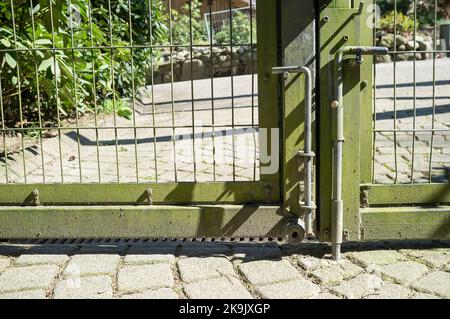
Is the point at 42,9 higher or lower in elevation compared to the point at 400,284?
higher

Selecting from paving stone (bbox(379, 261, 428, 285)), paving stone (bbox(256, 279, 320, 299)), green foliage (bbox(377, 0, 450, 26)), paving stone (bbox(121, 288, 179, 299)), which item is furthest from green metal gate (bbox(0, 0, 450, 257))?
green foliage (bbox(377, 0, 450, 26))

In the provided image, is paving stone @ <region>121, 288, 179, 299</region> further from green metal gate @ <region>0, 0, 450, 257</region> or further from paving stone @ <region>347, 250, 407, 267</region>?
paving stone @ <region>347, 250, 407, 267</region>

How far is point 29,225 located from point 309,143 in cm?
183

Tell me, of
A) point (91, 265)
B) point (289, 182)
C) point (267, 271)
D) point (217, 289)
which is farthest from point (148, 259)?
point (289, 182)

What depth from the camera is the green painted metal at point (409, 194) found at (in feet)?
12.2

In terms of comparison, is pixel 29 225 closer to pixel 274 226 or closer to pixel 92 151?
pixel 274 226

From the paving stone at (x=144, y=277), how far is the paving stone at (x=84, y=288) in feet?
0.26

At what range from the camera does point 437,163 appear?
6.09 meters

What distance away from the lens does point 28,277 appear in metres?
3.46

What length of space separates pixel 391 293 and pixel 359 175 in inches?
29.0

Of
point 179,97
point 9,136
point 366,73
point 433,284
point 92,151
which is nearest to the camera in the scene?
point 433,284

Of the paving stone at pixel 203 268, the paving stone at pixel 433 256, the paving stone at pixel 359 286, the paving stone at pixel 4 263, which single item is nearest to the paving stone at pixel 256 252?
the paving stone at pixel 203 268

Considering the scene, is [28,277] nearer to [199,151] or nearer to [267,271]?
[267,271]
